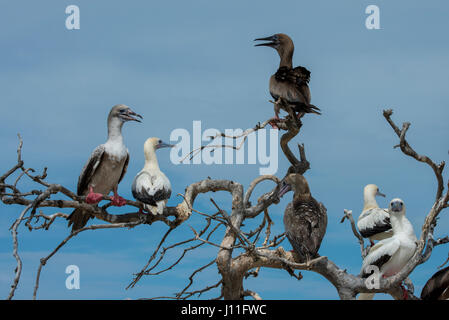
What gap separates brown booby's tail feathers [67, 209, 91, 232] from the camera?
29.5 ft

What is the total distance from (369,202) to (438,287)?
9.59ft

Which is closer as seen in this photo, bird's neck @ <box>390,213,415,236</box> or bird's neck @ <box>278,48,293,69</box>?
bird's neck @ <box>390,213,415,236</box>

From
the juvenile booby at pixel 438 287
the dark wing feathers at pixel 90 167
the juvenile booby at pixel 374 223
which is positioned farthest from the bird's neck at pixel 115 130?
the juvenile booby at pixel 438 287

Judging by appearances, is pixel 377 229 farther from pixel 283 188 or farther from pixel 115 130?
pixel 115 130

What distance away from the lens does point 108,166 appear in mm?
8867

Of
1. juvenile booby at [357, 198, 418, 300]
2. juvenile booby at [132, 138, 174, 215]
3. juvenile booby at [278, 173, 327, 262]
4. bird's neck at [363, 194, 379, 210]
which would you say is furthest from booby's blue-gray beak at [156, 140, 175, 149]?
bird's neck at [363, 194, 379, 210]

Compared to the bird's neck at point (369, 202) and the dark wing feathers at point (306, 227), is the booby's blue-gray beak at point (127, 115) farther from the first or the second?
the bird's neck at point (369, 202)

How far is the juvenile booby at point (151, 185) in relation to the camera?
26.9ft

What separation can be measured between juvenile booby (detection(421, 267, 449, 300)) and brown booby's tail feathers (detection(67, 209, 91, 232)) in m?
5.08

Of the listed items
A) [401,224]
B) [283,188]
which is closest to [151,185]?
[283,188]

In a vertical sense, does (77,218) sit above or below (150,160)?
below

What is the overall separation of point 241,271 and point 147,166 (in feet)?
6.80

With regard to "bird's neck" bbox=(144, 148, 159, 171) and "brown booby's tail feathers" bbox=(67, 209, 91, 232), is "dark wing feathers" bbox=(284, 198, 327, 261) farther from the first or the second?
"brown booby's tail feathers" bbox=(67, 209, 91, 232)
